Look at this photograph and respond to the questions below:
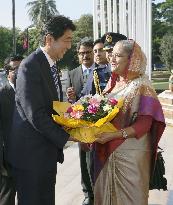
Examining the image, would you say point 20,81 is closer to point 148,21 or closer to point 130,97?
point 130,97

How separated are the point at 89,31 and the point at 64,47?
57217mm

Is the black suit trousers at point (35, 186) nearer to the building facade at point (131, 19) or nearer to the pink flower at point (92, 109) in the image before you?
the pink flower at point (92, 109)

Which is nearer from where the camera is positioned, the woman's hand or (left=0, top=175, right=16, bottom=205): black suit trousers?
the woman's hand

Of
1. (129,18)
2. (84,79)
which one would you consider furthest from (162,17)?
(84,79)

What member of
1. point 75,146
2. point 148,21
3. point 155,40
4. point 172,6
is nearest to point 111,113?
point 75,146

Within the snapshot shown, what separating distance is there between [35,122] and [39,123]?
25 mm

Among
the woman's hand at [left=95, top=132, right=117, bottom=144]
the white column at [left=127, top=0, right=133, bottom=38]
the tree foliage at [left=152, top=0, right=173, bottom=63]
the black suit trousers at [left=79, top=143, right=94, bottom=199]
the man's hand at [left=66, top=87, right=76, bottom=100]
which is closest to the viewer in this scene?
the woman's hand at [left=95, top=132, right=117, bottom=144]

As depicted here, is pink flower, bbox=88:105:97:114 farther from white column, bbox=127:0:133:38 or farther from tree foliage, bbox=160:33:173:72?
tree foliage, bbox=160:33:173:72

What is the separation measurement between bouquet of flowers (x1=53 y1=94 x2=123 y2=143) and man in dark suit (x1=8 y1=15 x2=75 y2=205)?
8cm

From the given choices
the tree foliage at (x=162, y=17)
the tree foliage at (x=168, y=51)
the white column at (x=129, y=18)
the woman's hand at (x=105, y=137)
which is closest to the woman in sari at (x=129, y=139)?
the woman's hand at (x=105, y=137)

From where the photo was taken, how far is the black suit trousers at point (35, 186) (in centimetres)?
279

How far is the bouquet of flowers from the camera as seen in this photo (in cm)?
281

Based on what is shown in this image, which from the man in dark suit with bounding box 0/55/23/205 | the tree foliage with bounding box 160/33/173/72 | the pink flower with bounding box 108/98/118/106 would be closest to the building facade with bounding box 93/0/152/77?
the man in dark suit with bounding box 0/55/23/205

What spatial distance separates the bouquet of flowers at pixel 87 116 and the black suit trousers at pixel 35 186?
Answer: 31 cm
